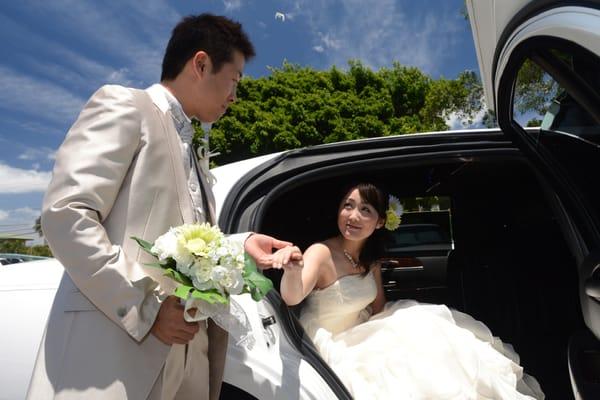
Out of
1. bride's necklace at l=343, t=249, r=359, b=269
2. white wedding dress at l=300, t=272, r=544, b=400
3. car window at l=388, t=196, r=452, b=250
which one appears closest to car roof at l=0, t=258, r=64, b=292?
white wedding dress at l=300, t=272, r=544, b=400

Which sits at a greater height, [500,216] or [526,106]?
[526,106]

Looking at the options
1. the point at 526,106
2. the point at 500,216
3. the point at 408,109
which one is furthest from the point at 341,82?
the point at 526,106

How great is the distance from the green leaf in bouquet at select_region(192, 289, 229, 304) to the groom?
0.12 metres

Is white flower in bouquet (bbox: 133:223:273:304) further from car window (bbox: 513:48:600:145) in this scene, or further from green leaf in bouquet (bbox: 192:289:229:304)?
car window (bbox: 513:48:600:145)

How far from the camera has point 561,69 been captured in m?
1.29

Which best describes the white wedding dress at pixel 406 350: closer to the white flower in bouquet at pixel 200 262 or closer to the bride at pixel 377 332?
the bride at pixel 377 332

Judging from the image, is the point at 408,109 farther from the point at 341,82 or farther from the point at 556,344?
the point at 556,344

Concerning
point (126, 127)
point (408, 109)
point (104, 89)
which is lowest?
point (126, 127)

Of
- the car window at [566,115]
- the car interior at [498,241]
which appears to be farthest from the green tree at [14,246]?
the car window at [566,115]

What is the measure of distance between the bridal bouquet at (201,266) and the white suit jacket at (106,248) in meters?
0.08

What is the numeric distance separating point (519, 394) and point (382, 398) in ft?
2.02

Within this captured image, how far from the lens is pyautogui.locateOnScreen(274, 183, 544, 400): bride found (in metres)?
1.75

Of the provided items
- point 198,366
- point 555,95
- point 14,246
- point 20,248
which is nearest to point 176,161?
point 198,366

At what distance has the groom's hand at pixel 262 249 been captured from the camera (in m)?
1.44
